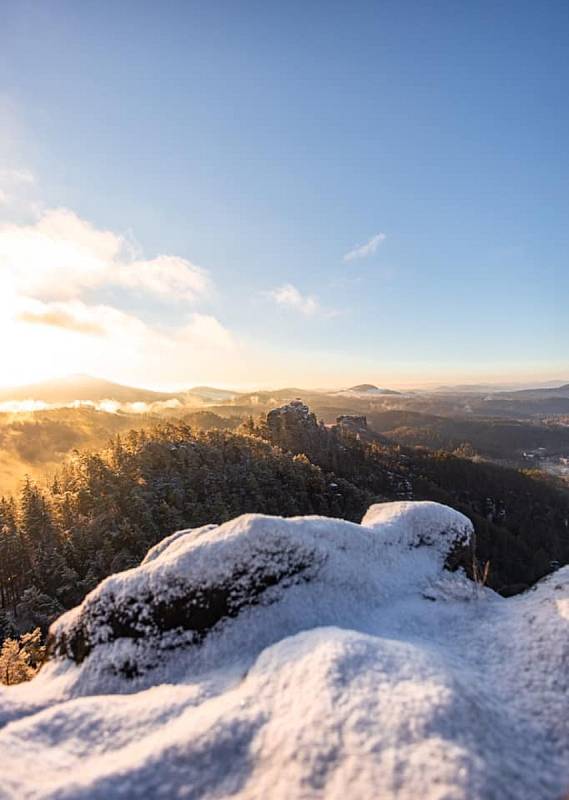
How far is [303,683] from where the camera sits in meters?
12.3

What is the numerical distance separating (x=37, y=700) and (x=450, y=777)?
49.6ft

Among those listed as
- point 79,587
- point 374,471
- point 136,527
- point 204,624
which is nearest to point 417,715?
point 204,624

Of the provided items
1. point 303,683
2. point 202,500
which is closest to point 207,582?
A: point 303,683

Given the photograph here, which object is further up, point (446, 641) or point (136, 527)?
point (446, 641)

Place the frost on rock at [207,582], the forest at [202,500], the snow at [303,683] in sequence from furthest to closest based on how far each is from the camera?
the forest at [202,500], the frost on rock at [207,582], the snow at [303,683]

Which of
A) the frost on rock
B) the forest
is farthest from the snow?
the forest

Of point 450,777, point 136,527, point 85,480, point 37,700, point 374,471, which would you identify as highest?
point 450,777

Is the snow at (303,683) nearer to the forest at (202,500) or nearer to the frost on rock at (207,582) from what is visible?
the frost on rock at (207,582)

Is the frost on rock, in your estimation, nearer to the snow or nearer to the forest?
the snow

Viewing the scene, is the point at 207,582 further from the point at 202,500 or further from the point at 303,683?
the point at 202,500

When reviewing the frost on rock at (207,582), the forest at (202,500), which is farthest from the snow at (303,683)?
the forest at (202,500)

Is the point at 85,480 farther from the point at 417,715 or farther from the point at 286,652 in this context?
the point at 417,715

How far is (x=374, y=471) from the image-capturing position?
175125mm

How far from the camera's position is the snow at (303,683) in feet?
32.0
